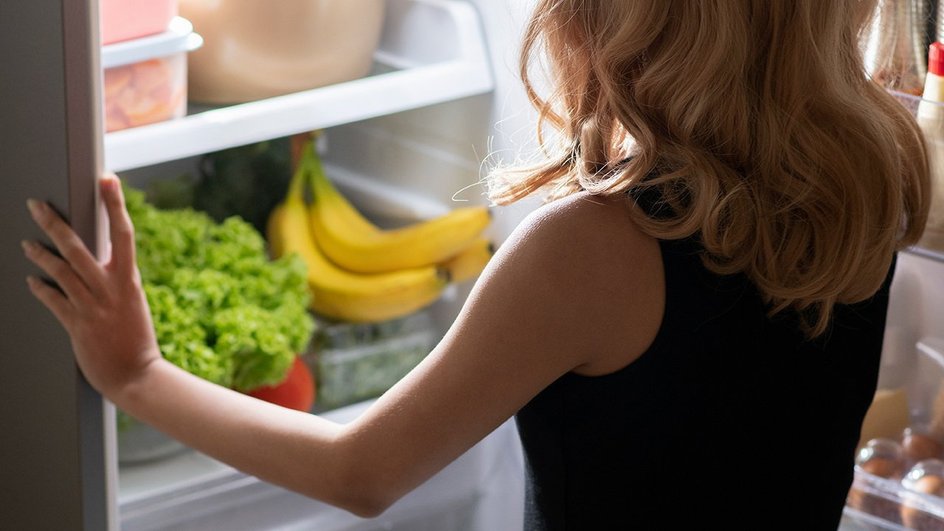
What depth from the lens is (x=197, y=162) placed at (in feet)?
5.09

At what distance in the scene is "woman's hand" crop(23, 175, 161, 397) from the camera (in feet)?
3.05

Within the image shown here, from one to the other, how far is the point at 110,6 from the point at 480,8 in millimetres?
544

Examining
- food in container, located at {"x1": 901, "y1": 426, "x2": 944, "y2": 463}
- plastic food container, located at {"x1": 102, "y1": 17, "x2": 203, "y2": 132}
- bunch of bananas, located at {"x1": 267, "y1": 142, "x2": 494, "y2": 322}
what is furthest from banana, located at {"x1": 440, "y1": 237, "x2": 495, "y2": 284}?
food in container, located at {"x1": 901, "y1": 426, "x2": 944, "y2": 463}

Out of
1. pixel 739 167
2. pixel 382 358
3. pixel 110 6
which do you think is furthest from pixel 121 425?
pixel 739 167

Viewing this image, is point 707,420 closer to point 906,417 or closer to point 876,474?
point 876,474

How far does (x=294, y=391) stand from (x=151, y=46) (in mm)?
484

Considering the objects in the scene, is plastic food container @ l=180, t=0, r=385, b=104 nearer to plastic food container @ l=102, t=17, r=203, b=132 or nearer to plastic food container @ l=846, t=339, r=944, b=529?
plastic food container @ l=102, t=17, r=203, b=132

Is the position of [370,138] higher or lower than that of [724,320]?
lower

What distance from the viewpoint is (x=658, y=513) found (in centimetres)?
93

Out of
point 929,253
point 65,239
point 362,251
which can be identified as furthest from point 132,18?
point 929,253

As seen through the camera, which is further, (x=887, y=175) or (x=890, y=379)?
(x=890, y=379)

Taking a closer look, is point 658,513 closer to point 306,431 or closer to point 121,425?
point 306,431

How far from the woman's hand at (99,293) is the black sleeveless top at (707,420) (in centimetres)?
34

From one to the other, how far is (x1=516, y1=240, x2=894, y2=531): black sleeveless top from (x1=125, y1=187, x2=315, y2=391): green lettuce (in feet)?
1.53
